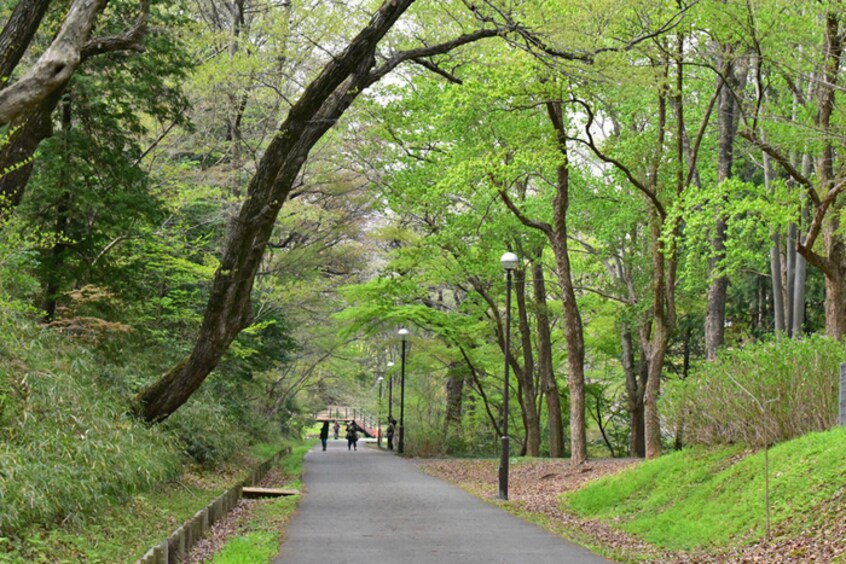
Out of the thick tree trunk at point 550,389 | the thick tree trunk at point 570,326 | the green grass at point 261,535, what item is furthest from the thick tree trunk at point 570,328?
the green grass at point 261,535

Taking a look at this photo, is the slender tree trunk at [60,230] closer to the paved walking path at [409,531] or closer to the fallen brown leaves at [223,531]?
the fallen brown leaves at [223,531]

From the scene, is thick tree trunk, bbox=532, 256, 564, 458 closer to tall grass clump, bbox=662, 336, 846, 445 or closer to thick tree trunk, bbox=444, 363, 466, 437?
thick tree trunk, bbox=444, 363, 466, 437

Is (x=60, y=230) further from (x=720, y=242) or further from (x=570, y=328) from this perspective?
(x=720, y=242)

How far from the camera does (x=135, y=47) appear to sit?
12.6 metres

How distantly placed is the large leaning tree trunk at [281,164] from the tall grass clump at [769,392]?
6.03 m

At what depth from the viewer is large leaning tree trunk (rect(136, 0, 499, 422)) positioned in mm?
11695

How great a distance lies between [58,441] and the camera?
348 inches

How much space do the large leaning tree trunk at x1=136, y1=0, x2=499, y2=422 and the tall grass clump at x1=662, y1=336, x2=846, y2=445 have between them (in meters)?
6.03

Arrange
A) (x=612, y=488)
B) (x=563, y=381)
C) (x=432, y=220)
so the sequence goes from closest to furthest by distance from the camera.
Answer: (x=612, y=488) → (x=432, y=220) → (x=563, y=381)

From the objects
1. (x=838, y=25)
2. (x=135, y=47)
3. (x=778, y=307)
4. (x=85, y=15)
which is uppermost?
(x=838, y=25)

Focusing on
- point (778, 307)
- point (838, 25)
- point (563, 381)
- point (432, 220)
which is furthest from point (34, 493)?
point (563, 381)

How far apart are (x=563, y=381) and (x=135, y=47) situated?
87.2 feet

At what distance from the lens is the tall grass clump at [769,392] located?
39.3 ft

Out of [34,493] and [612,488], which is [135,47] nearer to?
[34,493]
